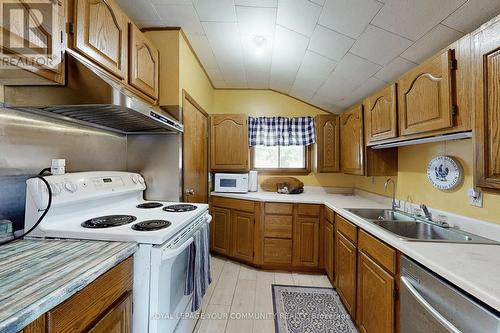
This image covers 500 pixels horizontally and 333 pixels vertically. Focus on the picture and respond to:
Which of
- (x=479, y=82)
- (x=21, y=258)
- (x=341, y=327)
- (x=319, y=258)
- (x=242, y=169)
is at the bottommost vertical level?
(x=341, y=327)

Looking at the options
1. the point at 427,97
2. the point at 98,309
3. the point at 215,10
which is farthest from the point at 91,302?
the point at 215,10

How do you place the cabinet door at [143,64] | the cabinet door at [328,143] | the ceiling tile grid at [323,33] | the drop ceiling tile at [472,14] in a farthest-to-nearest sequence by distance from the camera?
the cabinet door at [328,143] → the cabinet door at [143,64] → the ceiling tile grid at [323,33] → the drop ceiling tile at [472,14]

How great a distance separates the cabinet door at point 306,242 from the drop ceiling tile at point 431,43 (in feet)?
5.58

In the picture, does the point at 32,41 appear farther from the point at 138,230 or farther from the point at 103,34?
the point at 138,230

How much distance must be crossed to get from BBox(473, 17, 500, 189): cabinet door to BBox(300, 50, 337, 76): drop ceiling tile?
1.27 metres

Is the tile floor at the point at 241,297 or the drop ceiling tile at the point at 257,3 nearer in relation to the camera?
the drop ceiling tile at the point at 257,3

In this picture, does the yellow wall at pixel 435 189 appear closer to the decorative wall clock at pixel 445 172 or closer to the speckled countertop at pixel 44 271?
the decorative wall clock at pixel 445 172

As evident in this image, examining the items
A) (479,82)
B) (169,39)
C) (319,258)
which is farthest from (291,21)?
(319,258)

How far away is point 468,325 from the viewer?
75cm

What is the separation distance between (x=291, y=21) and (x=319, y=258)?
2.33 m

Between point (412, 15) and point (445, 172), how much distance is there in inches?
40.9

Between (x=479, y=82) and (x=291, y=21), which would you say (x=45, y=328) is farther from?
(x=291, y=21)

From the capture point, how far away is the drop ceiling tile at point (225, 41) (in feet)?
6.39

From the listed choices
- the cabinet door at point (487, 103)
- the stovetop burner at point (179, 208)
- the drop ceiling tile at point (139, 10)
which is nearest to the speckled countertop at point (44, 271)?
the stovetop burner at point (179, 208)
